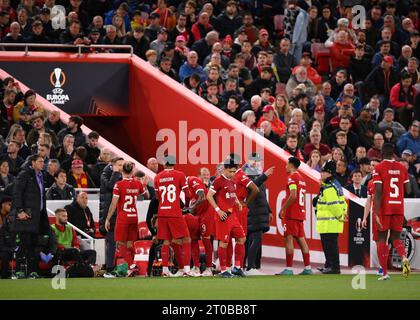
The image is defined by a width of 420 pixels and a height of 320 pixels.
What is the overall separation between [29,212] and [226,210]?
120 inches

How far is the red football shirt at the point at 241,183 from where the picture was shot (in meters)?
19.9

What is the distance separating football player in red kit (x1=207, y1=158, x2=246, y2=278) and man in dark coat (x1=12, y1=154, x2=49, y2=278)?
263 centimetres

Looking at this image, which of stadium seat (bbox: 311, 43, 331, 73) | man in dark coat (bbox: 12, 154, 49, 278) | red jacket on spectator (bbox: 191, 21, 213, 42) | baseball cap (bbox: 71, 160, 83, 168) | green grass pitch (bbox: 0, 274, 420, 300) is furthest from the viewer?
stadium seat (bbox: 311, 43, 331, 73)

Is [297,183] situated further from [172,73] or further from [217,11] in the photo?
[217,11]

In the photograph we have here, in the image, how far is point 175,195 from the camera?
19297mm

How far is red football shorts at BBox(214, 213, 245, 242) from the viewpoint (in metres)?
19.1

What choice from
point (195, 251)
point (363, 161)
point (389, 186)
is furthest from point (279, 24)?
point (389, 186)

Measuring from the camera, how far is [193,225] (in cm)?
2014

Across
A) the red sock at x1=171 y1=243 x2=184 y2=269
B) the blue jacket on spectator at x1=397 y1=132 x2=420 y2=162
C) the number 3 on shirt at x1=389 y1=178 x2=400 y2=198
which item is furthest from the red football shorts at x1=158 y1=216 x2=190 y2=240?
the blue jacket on spectator at x1=397 y1=132 x2=420 y2=162

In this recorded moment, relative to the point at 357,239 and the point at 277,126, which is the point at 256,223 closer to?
the point at 357,239

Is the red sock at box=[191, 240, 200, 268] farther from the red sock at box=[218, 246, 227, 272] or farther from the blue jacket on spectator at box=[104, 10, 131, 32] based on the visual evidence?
the blue jacket on spectator at box=[104, 10, 131, 32]

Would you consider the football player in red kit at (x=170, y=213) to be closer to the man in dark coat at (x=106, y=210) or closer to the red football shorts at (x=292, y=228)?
the man in dark coat at (x=106, y=210)

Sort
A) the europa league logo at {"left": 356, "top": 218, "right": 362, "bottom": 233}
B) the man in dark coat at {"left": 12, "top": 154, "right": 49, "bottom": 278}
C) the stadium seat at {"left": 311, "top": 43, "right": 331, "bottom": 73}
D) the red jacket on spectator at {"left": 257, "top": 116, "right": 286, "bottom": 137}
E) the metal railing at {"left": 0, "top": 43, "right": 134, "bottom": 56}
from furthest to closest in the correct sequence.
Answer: the stadium seat at {"left": 311, "top": 43, "right": 331, "bottom": 73}
the metal railing at {"left": 0, "top": 43, "right": 134, "bottom": 56}
the red jacket on spectator at {"left": 257, "top": 116, "right": 286, "bottom": 137}
the europa league logo at {"left": 356, "top": 218, "right": 362, "bottom": 233}
the man in dark coat at {"left": 12, "top": 154, "right": 49, "bottom": 278}
